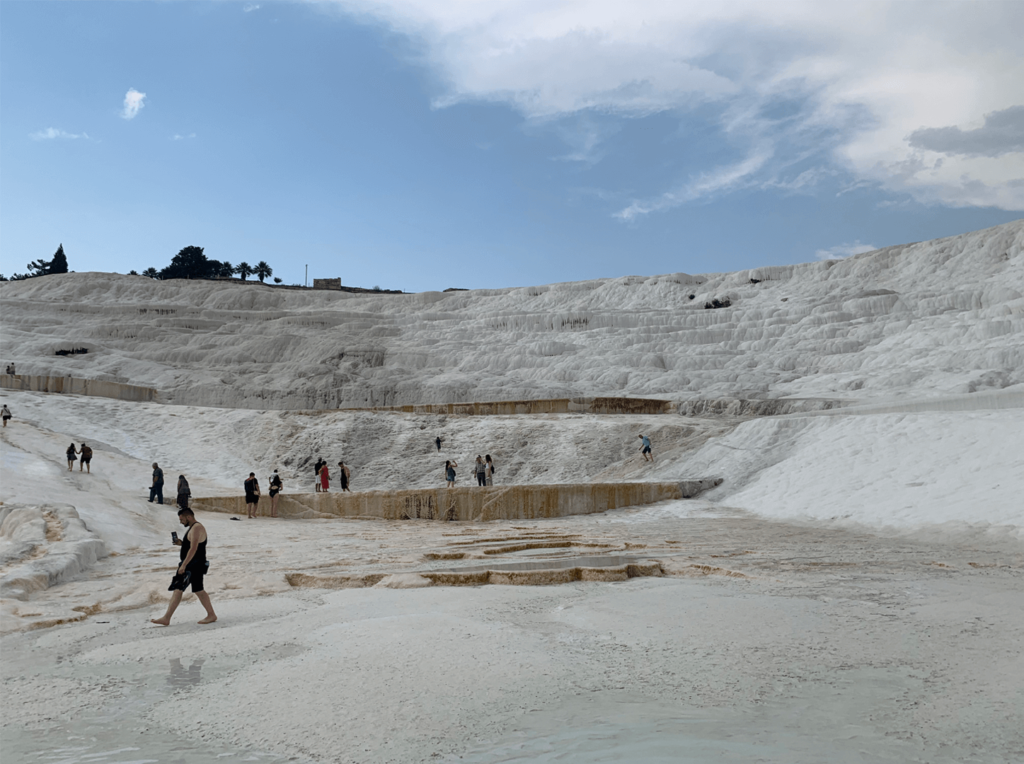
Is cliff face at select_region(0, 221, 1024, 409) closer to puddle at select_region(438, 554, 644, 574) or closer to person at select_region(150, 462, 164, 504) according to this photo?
person at select_region(150, 462, 164, 504)

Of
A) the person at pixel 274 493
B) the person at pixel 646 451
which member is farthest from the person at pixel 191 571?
the person at pixel 646 451

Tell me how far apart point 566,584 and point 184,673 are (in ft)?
14.4

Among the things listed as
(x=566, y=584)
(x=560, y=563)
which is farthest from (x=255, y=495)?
(x=566, y=584)

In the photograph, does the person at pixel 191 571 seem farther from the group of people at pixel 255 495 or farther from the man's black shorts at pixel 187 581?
the group of people at pixel 255 495

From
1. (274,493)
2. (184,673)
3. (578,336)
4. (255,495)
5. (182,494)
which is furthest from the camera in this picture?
(578,336)

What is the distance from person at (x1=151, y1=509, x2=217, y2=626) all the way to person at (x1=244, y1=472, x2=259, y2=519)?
33.9 feet

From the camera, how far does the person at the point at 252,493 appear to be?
57.4ft

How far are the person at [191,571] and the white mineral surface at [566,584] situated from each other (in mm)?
237

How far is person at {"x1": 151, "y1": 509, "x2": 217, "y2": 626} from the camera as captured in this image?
275 inches

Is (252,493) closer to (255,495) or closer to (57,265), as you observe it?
(255,495)

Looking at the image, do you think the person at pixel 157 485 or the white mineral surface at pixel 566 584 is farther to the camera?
the person at pixel 157 485

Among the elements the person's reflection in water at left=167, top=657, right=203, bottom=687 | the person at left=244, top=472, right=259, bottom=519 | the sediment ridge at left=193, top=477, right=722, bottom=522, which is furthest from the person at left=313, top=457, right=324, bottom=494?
the person's reflection in water at left=167, top=657, right=203, bottom=687

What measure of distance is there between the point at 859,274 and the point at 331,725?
49.0 meters

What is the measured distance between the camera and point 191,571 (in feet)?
23.4
